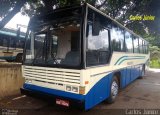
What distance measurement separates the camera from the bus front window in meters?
4.89

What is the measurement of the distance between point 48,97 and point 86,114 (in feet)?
4.27

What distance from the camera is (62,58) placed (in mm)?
5113

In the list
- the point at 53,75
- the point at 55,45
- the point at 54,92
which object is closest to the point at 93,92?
the point at 54,92

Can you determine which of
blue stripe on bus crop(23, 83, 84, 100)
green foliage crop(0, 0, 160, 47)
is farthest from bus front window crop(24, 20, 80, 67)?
green foliage crop(0, 0, 160, 47)

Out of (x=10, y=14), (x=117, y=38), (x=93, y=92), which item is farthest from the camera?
(x=10, y=14)

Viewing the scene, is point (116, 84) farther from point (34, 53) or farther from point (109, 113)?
point (34, 53)

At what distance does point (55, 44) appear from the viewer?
17.9 ft

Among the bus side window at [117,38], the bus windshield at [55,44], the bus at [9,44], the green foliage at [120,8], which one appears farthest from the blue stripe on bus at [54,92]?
the bus at [9,44]

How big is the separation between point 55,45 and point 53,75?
939mm

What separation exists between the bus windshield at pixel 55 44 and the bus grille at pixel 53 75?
150mm

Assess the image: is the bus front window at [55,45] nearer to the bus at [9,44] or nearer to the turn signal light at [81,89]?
the turn signal light at [81,89]

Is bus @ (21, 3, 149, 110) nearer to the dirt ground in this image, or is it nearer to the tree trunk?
the dirt ground

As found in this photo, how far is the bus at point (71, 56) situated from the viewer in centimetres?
464

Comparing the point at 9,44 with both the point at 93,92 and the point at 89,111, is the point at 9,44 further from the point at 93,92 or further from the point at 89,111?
the point at 93,92
